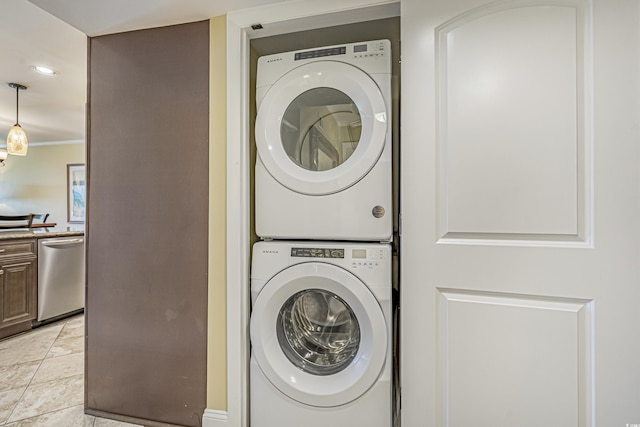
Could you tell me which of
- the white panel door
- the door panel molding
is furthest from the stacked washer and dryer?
Result: the door panel molding

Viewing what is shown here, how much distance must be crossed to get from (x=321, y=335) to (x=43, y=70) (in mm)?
2931

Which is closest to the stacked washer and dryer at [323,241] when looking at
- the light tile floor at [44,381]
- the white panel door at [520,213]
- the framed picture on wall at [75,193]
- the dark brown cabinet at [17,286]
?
the white panel door at [520,213]

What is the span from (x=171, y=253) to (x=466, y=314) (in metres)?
1.31

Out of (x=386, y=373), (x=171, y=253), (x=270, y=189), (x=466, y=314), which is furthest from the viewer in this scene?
(x=171, y=253)

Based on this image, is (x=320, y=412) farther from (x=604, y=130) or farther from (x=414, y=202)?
(x=604, y=130)

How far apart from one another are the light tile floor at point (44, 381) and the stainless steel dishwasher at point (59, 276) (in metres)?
0.26

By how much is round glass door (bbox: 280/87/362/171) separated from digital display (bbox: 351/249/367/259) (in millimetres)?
395

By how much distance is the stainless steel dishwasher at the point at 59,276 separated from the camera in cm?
298

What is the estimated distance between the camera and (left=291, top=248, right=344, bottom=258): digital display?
52.6 inches

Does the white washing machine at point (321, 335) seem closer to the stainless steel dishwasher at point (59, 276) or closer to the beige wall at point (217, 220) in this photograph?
the beige wall at point (217, 220)

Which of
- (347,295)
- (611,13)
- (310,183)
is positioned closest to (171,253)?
(310,183)

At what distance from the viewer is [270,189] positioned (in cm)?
143

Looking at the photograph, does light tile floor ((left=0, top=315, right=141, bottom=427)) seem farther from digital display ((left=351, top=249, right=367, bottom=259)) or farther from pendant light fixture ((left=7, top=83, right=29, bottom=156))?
pendant light fixture ((left=7, top=83, right=29, bottom=156))

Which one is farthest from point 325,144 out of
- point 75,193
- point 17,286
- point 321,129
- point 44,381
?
point 75,193
